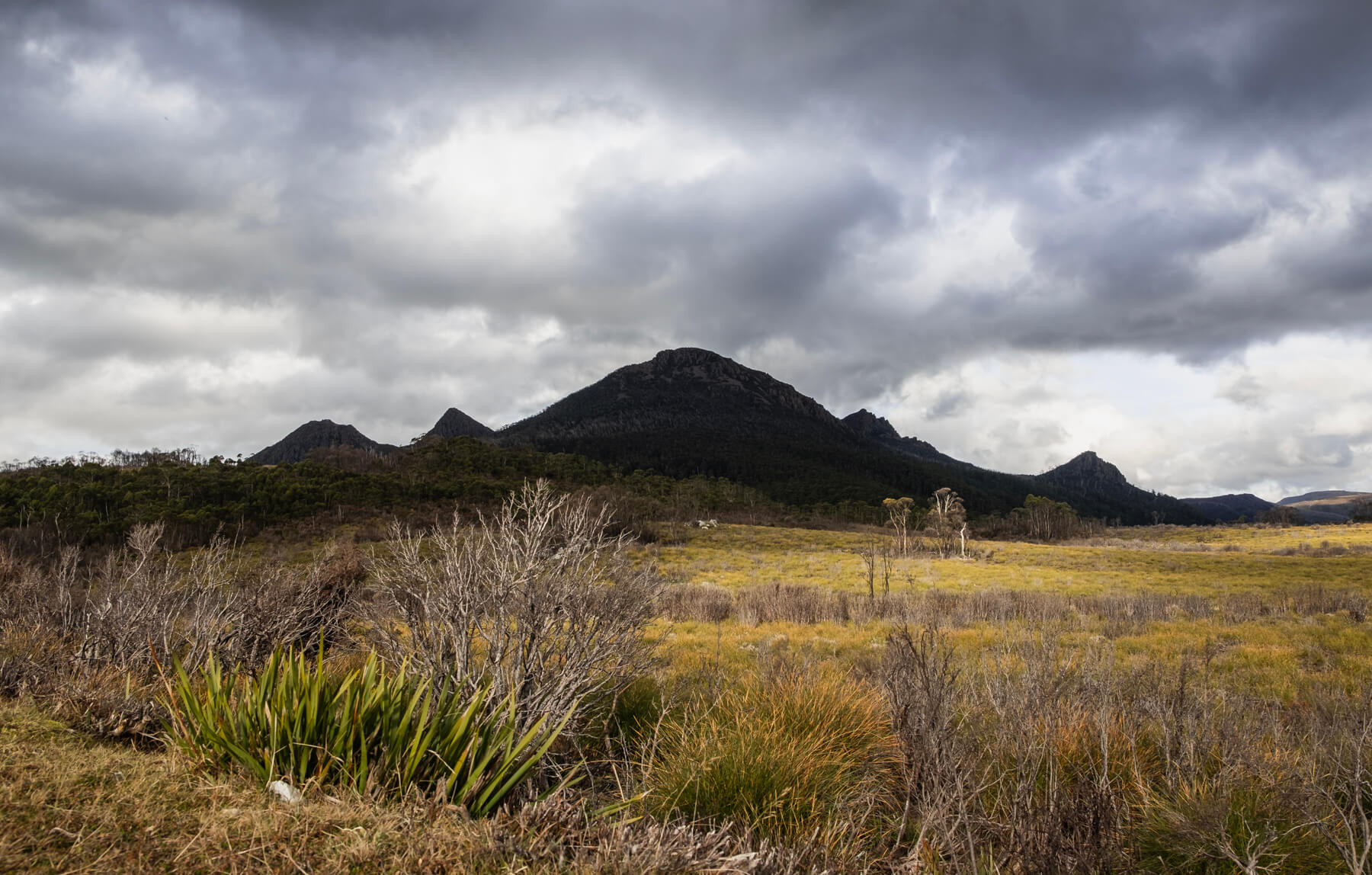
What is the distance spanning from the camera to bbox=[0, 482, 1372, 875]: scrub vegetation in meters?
2.53

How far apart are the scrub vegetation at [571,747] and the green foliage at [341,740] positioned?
0.02 metres

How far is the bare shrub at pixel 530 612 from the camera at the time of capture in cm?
473

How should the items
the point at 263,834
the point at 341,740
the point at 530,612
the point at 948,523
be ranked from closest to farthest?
the point at 263,834 < the point at 341,740 < the point at 530,612 < the point at 948,523

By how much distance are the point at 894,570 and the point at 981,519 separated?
7486cm

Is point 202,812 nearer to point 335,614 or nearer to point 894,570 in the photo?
point 335,614

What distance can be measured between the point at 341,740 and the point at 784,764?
8.79 feet

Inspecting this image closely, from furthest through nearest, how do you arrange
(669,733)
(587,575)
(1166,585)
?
(1166,585), (587,575), (669,733)

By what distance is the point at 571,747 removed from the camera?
16.8 ft

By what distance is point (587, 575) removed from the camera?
575cm

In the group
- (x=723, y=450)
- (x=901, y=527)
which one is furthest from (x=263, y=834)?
(x=723, y=450)

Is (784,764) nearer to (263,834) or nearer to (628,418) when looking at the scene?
(263,834)

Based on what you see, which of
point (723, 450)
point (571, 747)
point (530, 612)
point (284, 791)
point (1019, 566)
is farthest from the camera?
point (723, 450)

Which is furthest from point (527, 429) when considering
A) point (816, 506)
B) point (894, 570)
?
point (894, 570)

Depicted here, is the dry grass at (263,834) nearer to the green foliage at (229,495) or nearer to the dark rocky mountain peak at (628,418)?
the green foliage at (229,495)
